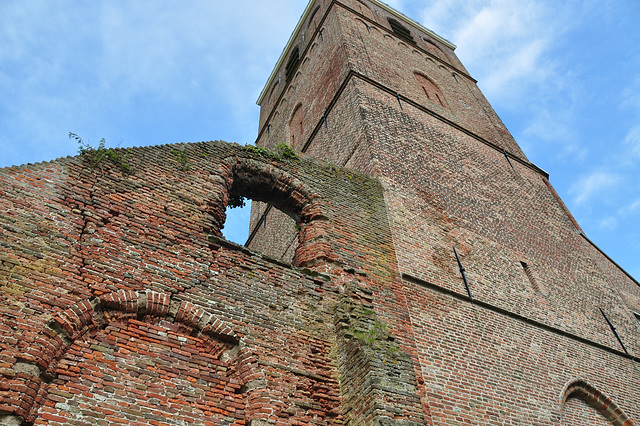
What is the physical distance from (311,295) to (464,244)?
3633 millimetres

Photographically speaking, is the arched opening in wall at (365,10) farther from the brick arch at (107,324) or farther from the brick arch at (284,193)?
the brick arch at (107,324)

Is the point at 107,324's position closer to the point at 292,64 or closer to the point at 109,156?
the point at 109,156

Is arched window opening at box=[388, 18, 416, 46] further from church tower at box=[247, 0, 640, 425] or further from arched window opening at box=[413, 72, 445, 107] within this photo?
arched window opening at box=[413, 72, 445, 107]

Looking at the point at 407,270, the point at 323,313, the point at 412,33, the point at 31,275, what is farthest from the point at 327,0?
the point at 31,275

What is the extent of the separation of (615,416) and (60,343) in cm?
763

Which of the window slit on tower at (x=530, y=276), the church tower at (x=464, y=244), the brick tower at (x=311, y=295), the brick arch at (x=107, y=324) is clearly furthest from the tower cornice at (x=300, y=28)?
the brick arch at (x=107, y=324)

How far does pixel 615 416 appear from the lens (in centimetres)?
716

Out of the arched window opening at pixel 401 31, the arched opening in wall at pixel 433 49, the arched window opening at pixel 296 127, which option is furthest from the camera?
the arched opening in wall at pixel 433 49

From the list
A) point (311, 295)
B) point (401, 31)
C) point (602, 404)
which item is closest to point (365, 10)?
point (401, 31)

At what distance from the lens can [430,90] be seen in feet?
44.6

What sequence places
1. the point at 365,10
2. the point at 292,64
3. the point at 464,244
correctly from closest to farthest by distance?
the point at 464,244 → the point at 365,10 → the point at 292,64

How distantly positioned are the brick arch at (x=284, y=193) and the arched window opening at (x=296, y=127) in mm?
5864

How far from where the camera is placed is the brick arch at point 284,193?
21.1 feet

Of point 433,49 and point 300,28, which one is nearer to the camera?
point 433,49
